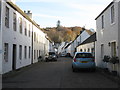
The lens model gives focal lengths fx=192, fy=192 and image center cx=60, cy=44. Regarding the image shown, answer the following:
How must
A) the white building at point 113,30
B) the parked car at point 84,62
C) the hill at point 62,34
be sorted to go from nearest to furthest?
the white building at point 113,30 → the parked car at point 84,62 → the hill at point 62,34

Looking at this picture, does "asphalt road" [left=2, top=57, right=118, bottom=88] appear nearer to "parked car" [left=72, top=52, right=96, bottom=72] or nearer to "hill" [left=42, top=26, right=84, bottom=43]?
"parked car" [left=72, top=52, right=96, bottom=72]

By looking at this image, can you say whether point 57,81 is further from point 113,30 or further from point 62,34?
point 62,34

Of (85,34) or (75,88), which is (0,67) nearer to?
(75,88)

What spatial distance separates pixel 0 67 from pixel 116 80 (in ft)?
24.8

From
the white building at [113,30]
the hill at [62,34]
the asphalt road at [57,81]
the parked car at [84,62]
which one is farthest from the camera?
the hill at [62,34]

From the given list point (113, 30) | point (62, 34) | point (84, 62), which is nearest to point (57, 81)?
point (84, 62)

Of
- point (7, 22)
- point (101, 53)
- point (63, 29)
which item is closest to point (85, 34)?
point (101, 53)

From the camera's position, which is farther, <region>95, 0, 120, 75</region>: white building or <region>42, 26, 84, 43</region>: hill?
<region>42, 26, 84, 43</region>: hill

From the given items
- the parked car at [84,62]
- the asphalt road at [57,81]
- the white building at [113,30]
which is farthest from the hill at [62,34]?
the asphalt road at [57,81]

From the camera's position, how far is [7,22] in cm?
1504

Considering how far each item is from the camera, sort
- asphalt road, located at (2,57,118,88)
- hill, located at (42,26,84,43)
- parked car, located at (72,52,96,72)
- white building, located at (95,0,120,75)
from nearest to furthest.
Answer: asphalt road, located at (2,57,118,88) → white building, located at (95,0,120,75) → parked car, located at (72,52,96,72) → hill, located at (42,26,84,43)

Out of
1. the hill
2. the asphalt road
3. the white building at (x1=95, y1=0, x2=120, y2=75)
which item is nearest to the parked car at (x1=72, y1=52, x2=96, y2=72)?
the white building at (x1=95, y1=0, x2=120, y2=75)

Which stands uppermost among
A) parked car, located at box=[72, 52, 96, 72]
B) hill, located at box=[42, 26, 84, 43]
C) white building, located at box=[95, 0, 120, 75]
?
hill, located at box=[42, 26, 84, 43]

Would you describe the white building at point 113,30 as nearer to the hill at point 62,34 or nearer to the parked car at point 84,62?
the parked car at point 84,62
